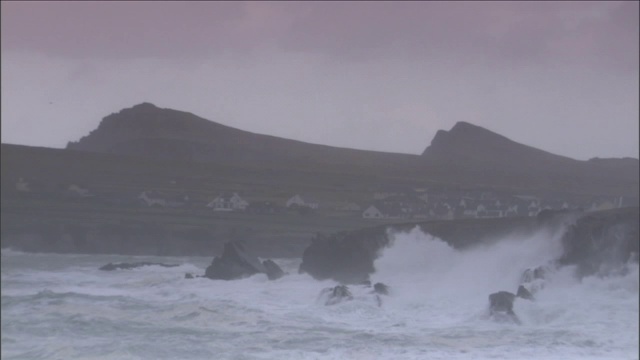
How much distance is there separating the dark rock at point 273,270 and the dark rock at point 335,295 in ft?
1.64

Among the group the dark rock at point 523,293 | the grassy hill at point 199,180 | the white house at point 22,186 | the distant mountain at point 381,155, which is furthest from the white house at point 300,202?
the white house at point 22,186

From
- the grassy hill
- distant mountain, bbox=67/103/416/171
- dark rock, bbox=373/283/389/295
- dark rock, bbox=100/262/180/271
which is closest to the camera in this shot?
the grassy hill

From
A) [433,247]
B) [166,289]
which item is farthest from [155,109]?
[433,247]

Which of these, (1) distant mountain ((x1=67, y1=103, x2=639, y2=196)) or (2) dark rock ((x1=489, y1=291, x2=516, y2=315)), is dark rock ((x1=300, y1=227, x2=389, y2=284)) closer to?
(1) distant mountain ((x1=67, y1=103, x2=639, y2=196))

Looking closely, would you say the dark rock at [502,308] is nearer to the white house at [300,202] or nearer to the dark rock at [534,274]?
the dark rock at [534,274]

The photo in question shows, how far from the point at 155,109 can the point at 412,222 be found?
3162mm

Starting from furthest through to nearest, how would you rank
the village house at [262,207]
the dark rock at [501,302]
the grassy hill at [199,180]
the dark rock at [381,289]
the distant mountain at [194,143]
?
the village house at [262,207]
the dark rock at [381,289]
the distant mountain at [194,143]
the dark rock at [501,302]
the grassy hill at [199,180]

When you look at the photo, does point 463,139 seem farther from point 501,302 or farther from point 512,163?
point 501,302

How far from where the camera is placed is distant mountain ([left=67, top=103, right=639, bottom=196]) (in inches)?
397

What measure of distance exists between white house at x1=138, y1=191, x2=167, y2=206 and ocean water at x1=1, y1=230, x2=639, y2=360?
627 millimetres

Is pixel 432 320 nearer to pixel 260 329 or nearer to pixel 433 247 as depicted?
pixel 433 247

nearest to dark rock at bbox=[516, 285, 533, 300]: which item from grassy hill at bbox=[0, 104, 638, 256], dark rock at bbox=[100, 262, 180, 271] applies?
grassy hill at bbox=[0, 104, 638, 256]

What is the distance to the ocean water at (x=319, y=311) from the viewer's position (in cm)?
848

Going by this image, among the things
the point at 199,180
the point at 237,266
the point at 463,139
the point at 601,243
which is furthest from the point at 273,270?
the point at 601,243
